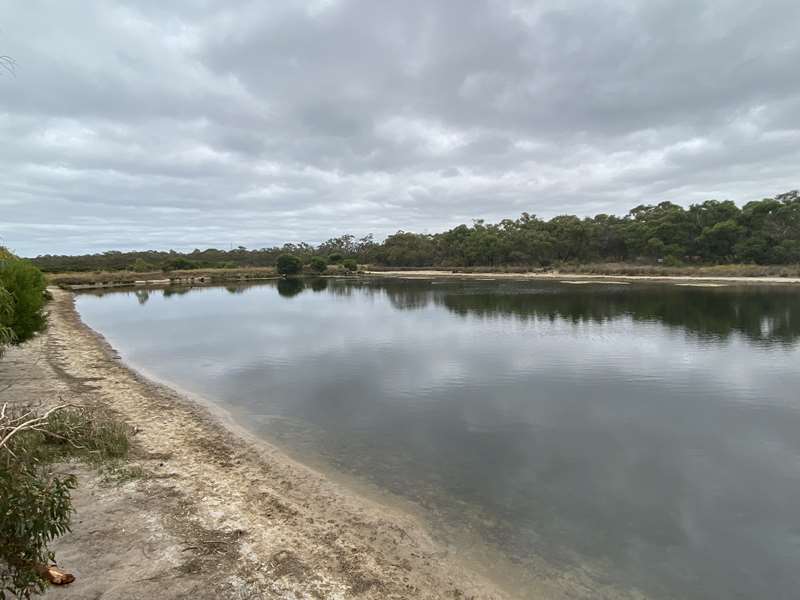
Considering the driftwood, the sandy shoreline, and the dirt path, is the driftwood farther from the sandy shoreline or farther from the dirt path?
the sandy shoreline

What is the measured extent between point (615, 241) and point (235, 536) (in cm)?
9268

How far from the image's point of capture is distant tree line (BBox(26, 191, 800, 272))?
2719 inches

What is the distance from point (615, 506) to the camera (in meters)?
8.02

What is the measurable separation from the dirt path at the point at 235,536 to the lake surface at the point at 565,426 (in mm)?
1061

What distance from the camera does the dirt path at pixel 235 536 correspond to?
5.36 m

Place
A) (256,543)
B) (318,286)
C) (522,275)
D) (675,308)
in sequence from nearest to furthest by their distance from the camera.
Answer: (256,543) < (675,308) < (318,286) < (522,275)

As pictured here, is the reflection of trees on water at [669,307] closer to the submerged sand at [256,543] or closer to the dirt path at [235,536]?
the submerged sand at [256,543]

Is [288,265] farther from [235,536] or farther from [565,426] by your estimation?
[235,536]

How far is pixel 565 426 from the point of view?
11.9m

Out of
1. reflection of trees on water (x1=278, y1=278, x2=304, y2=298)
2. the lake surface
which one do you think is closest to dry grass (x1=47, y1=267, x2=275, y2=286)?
reflection of trees on water (x1=278, y1=278, x2=304, y2=298)

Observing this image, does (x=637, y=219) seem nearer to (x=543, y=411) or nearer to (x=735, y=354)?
(x=735, y=354)

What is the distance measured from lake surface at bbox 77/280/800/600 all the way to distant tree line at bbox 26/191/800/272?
4913 cm

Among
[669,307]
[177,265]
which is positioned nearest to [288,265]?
[177,265]

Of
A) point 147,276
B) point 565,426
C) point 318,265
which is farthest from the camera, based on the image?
point 318,265
